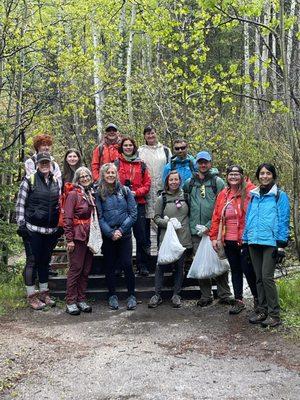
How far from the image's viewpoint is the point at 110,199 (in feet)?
23.6

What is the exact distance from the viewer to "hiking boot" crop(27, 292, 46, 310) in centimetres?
743

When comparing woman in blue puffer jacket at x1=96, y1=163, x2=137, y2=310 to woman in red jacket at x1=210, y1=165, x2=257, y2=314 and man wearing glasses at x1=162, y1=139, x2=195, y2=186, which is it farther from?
woman in red jacket at x1=210, y1=165, x2=257, y2=314

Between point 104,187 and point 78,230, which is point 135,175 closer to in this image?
point 104,187

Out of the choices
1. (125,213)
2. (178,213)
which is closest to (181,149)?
(178,213)

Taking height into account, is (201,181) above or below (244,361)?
above

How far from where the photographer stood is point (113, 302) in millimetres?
7426

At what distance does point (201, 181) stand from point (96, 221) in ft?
5.56

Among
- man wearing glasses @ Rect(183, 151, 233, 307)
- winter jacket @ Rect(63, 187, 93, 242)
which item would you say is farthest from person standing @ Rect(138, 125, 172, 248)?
winter jacket @ Rect(63, 187, 93, 242)

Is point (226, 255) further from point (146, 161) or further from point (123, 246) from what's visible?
point (146, 161)

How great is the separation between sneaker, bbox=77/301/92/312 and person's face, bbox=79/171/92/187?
179 cm

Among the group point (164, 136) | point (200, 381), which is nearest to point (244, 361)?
point (200, 381)

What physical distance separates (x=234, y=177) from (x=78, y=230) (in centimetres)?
238

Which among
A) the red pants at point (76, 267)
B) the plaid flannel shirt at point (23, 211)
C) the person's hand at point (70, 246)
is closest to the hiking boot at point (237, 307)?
the red pants at point (76, 267)

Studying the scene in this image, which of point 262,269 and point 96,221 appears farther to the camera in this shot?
point 96,221
